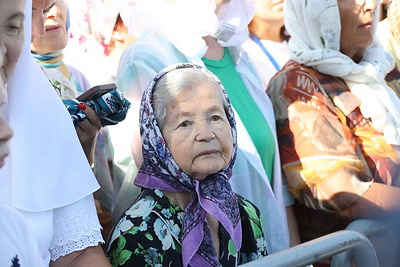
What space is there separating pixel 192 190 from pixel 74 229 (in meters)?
0.62

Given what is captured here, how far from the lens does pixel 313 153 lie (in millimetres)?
3285

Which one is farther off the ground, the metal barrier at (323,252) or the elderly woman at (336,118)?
the metal barrier at (323,252)

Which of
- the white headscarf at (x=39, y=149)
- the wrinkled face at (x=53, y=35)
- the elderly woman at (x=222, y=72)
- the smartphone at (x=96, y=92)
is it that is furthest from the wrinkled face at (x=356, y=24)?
the white headscarf at (x=39, y=149)

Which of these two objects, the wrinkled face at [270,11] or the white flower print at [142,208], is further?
the wrinkled face at [270,11]

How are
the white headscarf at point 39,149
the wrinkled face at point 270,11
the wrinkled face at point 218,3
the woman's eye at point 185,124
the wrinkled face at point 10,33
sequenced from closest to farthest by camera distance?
1. the wrinkled face at point 10,33
2. the white headscarf at point 39,149
3. the woman's eye at point 185,124
4. the wrinkled face at point 218,3
5. the wrinkled face at point 270,11

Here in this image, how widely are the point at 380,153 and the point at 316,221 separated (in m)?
0.48

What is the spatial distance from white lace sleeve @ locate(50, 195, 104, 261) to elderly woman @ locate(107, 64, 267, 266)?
Result: 0.32 m

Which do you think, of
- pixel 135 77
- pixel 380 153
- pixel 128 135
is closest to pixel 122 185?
pixel 128 135

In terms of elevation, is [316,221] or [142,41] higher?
[142,41]

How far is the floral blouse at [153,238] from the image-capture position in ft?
7.20

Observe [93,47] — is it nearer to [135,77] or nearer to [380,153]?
[135,77]

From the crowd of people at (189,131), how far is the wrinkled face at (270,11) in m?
0.02

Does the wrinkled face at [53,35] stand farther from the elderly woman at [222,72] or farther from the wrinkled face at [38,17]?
the wrinkled face at [38,17]

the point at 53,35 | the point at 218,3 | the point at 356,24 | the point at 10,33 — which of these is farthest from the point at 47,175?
the point at 356,24
